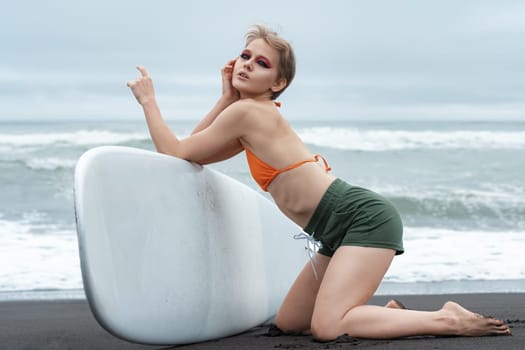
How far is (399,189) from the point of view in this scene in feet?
33.7

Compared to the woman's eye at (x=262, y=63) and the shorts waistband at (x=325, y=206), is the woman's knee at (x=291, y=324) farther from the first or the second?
the woman's eye at (x=262, y=63)

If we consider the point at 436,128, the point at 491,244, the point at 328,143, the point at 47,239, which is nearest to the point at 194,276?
the point at 47,239

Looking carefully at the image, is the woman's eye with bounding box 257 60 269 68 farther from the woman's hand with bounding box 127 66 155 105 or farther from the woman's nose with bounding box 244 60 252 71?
the woman's hand with bounding box 127 66 155 105

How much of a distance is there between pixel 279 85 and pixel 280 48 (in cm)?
13

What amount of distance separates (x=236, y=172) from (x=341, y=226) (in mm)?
8498

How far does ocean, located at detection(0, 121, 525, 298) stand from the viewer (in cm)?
505

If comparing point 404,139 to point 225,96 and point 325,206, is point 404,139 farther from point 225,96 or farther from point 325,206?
point 325,206

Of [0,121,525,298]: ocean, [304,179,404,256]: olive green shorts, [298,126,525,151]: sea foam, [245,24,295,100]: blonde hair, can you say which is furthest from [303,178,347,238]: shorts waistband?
[298,126,525,151]: sea foam

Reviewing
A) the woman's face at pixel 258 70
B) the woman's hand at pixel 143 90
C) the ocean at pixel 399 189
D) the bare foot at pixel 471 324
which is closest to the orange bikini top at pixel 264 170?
the woman's face at pixel 258 70

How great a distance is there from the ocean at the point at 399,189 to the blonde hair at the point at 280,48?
220 centimetres

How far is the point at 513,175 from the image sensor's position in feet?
38.1

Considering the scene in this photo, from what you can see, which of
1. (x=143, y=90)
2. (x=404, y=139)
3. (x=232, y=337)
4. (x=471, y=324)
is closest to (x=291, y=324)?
(x=232, y=337)

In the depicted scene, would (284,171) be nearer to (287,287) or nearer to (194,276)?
(194,276)

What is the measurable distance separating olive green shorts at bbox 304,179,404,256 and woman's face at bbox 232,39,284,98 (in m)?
0.43
